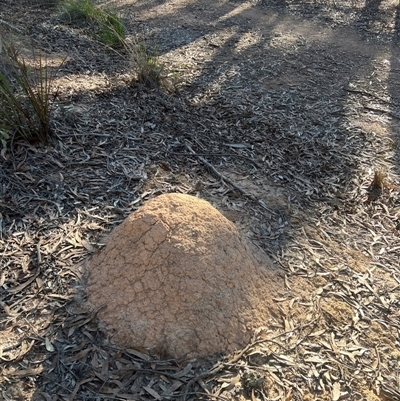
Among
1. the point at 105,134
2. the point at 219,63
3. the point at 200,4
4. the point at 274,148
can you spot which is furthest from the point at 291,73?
the point at 200,4

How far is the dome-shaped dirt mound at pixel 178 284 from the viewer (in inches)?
85.5

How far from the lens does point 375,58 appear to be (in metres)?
6.53

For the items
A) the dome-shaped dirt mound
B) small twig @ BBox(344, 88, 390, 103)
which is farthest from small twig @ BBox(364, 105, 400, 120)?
the dome-shaped dirt mound

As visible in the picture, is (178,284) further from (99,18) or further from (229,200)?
(99,18)

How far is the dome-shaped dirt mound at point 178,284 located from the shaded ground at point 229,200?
10cm

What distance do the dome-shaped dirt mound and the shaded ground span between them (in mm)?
96

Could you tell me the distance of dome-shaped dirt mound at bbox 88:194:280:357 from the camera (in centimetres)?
217

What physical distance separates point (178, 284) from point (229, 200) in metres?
1.14

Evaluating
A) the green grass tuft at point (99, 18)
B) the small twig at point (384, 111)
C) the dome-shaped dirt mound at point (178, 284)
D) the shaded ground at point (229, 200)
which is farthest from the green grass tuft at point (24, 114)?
the small twig at point (384, 111)

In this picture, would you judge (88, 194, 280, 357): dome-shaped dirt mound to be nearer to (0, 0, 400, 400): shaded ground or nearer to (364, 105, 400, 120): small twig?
(0, 0, 400, 400): shaded ground

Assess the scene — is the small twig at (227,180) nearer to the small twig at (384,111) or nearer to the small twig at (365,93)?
the small twig at (384,111)

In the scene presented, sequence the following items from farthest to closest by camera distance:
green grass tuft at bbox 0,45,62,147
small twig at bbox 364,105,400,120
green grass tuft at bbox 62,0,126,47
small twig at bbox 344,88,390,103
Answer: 1. green grass tuft at bbox 62,0,126,47
2. small twig at bbox 344,88,390,103
3. small twig at bbox 364,105,400,120
4. green grass tuft at bbox 0,45,62,147

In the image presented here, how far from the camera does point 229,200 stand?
10.7 feet

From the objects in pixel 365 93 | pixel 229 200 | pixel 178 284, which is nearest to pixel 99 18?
pixel 365 93
